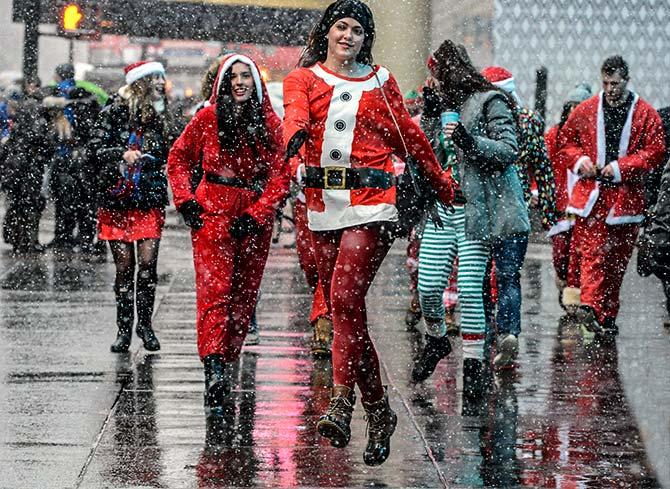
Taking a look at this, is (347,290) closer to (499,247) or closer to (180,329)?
(499,247)

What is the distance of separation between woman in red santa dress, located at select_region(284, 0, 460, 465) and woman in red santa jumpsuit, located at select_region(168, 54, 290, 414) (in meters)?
1.43

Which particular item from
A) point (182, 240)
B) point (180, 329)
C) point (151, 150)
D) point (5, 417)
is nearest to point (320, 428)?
point (5, 417)

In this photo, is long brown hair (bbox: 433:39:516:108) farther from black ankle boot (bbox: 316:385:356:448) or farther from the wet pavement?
black ankle boot (bbox: 316:385:356:448)

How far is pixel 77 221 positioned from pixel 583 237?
7.27 metres

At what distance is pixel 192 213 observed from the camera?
26.4ft

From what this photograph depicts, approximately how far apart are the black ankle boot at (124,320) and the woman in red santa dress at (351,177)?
11.0 feet

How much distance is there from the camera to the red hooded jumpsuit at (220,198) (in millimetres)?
8086

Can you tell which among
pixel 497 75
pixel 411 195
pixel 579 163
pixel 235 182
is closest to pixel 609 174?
pixel 579 163

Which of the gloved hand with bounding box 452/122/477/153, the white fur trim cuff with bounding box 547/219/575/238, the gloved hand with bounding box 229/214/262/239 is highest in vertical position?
the gloved hand with bounding box 452/122/477/153

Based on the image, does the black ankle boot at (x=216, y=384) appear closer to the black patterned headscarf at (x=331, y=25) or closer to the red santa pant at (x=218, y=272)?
the red santa pant at (x=218, y=272)

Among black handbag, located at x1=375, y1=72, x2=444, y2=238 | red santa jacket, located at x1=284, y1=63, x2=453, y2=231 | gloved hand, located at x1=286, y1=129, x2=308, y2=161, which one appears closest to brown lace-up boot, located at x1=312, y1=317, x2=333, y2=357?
black handbag, located at x1=375, y1=72, x2=444, y2=238

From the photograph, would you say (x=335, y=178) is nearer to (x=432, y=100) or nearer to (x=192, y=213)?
(x=192, y=213)

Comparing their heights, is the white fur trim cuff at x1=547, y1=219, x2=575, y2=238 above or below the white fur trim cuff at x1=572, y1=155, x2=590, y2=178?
below

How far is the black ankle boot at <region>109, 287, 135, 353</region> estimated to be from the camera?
9.77 m
